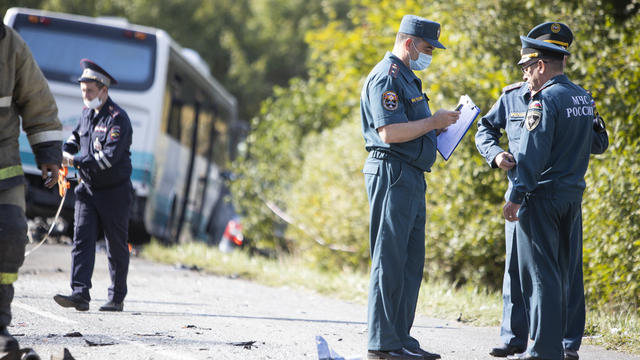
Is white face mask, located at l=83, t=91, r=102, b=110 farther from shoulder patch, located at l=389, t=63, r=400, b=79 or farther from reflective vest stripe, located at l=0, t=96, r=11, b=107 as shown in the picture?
shoulder patch, located at l=389, t=63, r=400, b=79

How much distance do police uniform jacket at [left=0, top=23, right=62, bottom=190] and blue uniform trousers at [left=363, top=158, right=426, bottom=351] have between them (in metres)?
1.92

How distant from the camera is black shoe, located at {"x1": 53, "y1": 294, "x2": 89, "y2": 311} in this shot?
4.96m

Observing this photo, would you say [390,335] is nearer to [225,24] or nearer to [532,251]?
[532,251]

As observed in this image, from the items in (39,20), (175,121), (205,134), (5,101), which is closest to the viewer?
(5,101)

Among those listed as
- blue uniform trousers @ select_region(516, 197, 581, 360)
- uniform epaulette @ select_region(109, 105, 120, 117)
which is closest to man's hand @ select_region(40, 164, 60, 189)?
uniform epaulette @ select_region(109, 105, 120, 117)

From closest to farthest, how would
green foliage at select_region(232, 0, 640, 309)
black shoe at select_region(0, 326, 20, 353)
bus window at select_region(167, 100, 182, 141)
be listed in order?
black shoe at select_region(0, 326, 20, 353)
green foliage at select_region(232, 0, 640, 309)
bus window at select_region(167, 100, 182, 141)

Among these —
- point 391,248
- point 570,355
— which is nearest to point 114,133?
point 391,248

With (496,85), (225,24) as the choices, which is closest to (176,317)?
(496,85)

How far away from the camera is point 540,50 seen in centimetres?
384

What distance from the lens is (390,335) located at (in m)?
3.62

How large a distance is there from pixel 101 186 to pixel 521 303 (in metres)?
3.48

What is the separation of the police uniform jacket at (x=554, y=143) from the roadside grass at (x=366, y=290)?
5.21 feet

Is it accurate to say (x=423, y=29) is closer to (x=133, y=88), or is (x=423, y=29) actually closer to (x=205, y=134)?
(x=133, y=88)

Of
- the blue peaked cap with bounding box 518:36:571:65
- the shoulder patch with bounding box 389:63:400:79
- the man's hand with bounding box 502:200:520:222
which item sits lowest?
the man's hand with bounding box 502:200:520:222
